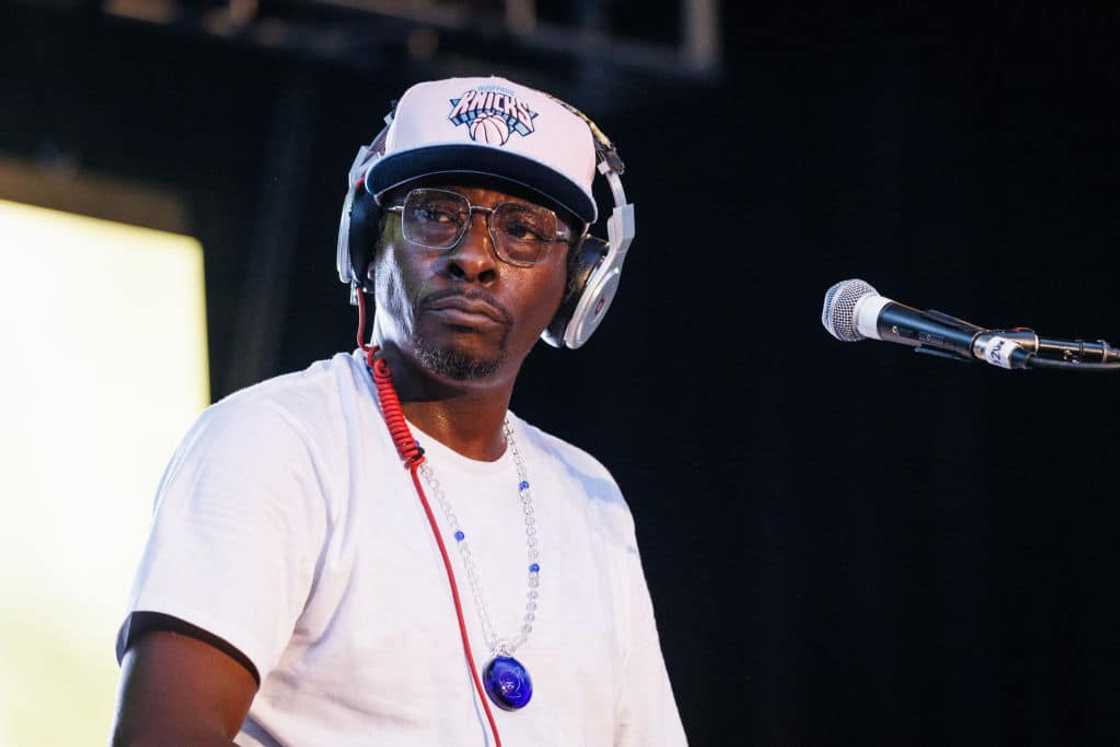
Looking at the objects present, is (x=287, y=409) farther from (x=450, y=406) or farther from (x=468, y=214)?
(x=468, y=214)

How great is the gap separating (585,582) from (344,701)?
0.49 metres

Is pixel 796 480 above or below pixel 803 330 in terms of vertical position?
below

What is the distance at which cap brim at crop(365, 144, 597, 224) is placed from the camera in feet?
7.23

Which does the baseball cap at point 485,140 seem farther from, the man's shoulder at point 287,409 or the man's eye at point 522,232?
the man's shoulder at point 287,409

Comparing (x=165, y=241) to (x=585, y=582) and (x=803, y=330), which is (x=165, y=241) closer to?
(x=803, y=330)

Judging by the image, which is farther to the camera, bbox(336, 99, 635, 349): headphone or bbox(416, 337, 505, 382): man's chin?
bbox(336, 99, 635, 349): headphone

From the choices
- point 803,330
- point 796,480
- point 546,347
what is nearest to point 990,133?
point 803,330

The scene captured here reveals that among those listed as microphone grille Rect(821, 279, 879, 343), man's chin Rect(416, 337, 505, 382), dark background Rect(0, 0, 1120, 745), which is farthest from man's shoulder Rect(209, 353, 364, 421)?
dark background Rect(0, 0, 1120, 745)

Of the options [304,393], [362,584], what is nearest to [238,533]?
[362,584]

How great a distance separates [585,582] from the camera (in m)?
2.28

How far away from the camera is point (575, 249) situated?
94.3 inches

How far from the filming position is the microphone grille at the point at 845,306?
1924 mm

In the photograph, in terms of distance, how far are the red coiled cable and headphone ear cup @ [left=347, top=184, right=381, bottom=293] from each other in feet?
0.29

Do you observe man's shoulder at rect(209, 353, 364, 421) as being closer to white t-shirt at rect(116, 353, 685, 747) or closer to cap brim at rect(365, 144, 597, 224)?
white t-shirt at rect(116, 353, 685, 747)
